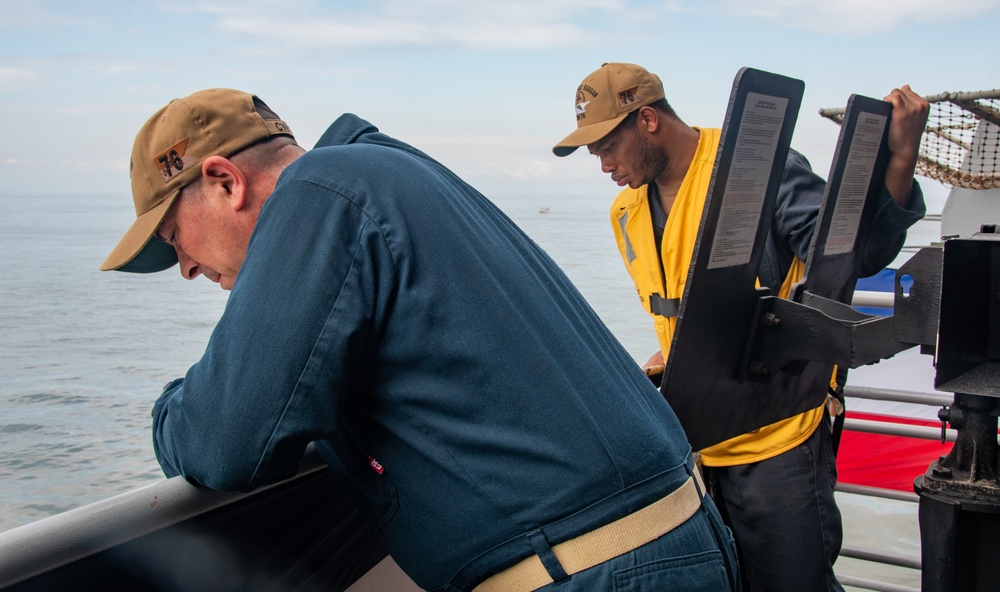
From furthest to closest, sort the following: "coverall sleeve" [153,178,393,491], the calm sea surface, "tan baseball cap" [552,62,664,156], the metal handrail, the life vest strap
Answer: the calm sea surface, the metal handrail, "tan baseball cap" [552,62,664,156], the life vest strap, "coverall sleeve" [153,178,393,491]

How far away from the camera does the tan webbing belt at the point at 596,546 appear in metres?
1.07

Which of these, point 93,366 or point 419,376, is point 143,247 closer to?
point 419,376

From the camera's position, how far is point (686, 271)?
87.4 inches

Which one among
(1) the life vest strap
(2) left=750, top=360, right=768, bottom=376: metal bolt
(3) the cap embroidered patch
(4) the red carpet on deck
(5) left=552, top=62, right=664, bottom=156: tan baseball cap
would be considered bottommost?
(4) the red carpet on deck

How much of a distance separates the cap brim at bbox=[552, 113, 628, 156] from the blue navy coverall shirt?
1.53 m

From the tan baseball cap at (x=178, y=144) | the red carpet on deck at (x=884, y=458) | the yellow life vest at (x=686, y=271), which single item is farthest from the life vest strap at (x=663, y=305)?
the red carpet on deck at (x=884, y=458)

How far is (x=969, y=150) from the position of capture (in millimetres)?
8742

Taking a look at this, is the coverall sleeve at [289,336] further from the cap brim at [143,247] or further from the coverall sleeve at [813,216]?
the coverall sleeve at [813,216]

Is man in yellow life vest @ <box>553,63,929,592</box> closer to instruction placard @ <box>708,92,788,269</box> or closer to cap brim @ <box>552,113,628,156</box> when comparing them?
cap brim @ <box>552,113,628,156</box>

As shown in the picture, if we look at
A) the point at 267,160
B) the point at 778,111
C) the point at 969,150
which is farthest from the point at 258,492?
the point at 969,150

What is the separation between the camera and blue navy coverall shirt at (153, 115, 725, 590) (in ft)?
3.37

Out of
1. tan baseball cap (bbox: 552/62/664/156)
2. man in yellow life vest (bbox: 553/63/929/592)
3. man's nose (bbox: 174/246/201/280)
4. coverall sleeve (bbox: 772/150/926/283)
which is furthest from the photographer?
tan baseball cap (bbox: 552/62/664/156)

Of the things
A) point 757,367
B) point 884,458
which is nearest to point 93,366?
point 884,458

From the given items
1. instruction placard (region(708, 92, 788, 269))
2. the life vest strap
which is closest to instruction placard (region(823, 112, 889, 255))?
instruction placard (region(708, 92, 788, 269))
